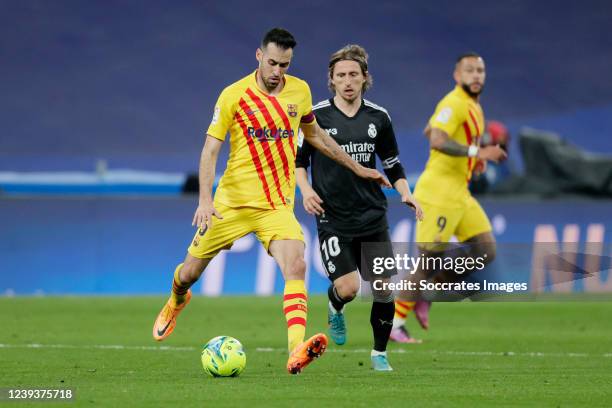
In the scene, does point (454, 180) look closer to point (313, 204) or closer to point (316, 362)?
point (316, 362)

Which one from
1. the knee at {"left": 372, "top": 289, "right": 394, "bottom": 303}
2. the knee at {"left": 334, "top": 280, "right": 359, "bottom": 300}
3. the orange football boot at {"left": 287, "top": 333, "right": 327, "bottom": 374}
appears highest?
the knee at {"left": 372, "top": 289, "right": 394, "bottom": 303}

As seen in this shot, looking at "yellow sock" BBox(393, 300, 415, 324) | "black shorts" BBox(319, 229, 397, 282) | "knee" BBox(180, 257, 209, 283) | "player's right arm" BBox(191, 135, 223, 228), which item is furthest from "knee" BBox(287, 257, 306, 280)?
"yellow sock" BBox(393, 300, 415, 324)

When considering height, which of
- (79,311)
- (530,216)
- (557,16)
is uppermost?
(557,16)

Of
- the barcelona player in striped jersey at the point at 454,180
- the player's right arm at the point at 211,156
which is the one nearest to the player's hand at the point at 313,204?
the player's right arm at the point at 211,156

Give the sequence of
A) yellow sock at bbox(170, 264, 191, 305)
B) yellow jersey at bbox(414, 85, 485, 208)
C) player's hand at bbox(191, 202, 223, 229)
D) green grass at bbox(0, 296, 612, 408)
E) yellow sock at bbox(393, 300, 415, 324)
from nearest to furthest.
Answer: green grass at bbox(0, 296, 612, 408), player's hand at bbox(191, 202, 223, 229), yellow sock at bbox(170, 264, 191, 305), yellow sock at bbox(393, 300, 415, 324), yellow jersey at bbox(414, 85, 485, 208)

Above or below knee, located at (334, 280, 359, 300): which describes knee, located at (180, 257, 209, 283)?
above

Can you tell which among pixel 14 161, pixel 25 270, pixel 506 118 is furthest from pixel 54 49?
pixel 506 118

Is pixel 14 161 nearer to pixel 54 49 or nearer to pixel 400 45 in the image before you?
pixel 54 49

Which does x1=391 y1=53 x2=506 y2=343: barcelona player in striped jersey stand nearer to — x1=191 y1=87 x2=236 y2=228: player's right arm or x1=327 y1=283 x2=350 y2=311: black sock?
x1=327 y1=283 x2=350 y2=311: black sock

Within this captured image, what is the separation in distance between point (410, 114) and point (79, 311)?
9.41 m

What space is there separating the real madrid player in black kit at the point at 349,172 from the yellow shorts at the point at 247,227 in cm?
67

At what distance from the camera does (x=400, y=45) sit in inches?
965

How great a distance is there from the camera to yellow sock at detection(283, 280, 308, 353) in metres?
8.85

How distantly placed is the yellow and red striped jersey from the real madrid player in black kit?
1.88 ft
